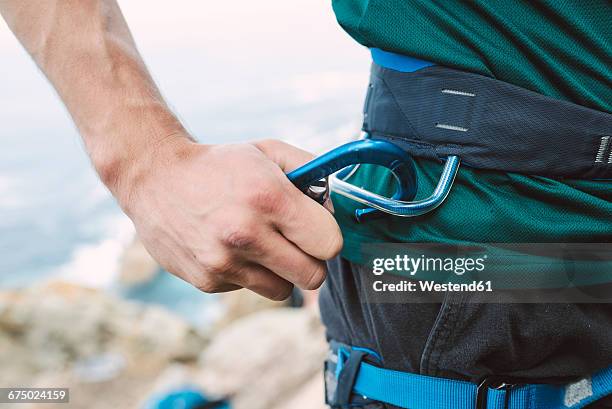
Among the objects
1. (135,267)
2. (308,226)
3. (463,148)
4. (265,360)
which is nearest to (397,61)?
(463,148)

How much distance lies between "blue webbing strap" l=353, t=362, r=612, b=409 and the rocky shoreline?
2.11 m

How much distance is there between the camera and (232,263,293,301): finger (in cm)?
66

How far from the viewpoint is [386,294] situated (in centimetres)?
75

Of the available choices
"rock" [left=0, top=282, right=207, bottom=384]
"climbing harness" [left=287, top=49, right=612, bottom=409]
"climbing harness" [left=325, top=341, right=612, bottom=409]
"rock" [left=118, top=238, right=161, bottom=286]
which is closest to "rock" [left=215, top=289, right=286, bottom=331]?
"rock" [left=0, top=282, right=207, bottom=384]

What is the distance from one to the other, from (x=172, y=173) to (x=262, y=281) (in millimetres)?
158

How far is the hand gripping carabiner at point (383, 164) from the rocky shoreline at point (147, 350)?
7.44 feet

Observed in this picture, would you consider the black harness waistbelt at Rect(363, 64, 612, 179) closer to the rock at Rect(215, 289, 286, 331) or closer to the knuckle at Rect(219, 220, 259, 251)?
the knuckle at Rect(219, 220, 259, 251)

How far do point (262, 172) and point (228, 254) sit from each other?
0.31 feet

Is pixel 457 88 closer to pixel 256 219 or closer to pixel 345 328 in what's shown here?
pixel 256 219

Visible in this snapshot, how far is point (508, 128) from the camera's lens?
0.65 metres

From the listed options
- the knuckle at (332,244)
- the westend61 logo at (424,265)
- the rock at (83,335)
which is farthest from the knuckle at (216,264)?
the rock at (83,335)

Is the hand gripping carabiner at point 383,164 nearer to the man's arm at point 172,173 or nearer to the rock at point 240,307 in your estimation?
the man's arm at point 172,173

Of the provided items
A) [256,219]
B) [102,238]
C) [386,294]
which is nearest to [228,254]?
[256,219]

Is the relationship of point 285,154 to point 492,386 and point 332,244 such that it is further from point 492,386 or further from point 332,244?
point 492,386
